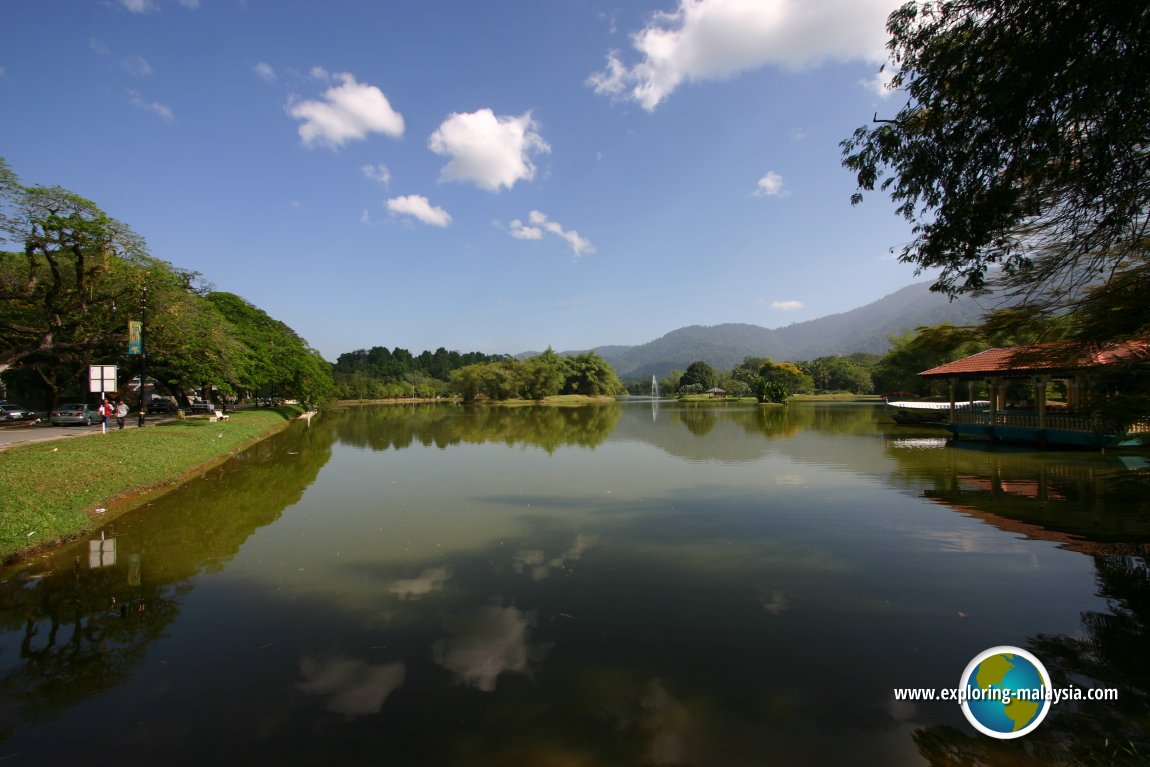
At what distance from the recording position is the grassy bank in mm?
8320

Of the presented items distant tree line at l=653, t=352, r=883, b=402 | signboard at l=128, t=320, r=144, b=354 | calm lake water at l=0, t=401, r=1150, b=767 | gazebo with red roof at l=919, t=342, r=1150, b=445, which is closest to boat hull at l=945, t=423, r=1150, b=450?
gazebo with red roof at l=919, t=342, r=1150, b=445

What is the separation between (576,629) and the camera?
5.27 meters

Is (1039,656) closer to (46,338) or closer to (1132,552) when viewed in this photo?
(1132,552)

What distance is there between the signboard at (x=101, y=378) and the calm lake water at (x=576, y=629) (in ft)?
37.3

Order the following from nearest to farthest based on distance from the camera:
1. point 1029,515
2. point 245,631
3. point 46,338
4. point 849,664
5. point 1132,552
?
point 849,664 → point 245,631 → point 1132,552 → point 1029,515 → point 46,338

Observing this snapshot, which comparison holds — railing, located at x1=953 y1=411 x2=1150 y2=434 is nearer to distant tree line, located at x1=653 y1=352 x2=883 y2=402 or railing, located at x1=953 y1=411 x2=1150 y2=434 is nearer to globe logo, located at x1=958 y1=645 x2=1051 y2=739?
globe logo, located at x1=958 y1=645 x2=1051 y2=739

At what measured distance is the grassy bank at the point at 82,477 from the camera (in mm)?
8320

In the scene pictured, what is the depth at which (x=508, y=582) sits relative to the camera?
659cm

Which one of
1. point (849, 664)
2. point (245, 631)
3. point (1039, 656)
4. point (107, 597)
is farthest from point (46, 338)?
point (1039, 656)

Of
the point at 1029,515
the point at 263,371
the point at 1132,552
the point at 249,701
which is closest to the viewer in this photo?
the point at 249,701

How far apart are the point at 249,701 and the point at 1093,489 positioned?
15.8 metres

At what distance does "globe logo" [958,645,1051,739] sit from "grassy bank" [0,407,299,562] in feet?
36.9

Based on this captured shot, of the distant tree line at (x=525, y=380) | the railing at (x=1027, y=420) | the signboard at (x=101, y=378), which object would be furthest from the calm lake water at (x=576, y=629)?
the distant tree line at (x=525, y=380)

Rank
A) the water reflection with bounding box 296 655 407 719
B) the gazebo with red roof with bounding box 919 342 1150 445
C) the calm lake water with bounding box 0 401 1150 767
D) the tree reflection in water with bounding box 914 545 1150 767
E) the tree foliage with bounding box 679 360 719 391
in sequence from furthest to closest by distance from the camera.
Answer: the tree foliage with bounding box 679 360 719 391
the gazebo with red roof with bounding box 919 342 1150 445
the water reflection with bounding box 296 655 407 719
the calm lake water with bounding box 0 401 1150 767
the tree reflection in water with bounding box 914 545 1150 767
